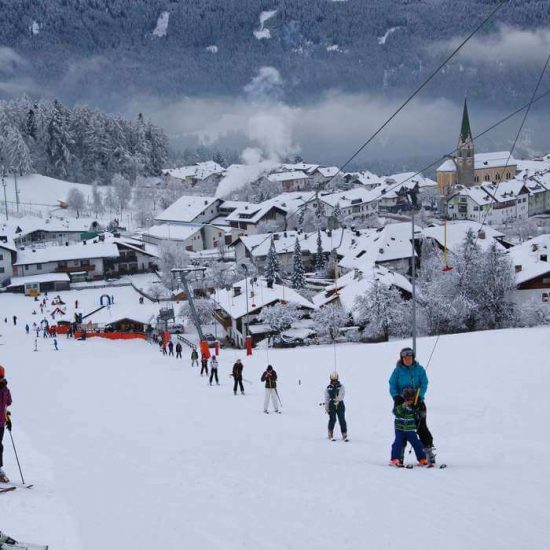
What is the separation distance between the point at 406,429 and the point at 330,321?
33.9 metres

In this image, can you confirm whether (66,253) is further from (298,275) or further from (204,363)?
(204,363)

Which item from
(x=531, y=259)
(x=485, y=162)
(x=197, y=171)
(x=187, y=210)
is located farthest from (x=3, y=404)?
(x=485, y=162)

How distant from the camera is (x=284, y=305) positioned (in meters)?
43.8

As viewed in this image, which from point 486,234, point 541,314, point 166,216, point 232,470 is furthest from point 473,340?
point 166,216

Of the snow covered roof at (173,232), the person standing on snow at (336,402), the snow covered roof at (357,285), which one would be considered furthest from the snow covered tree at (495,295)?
the snow covered roof at (173,232)

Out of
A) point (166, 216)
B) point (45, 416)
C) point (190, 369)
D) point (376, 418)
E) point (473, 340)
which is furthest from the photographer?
point (166, 216)

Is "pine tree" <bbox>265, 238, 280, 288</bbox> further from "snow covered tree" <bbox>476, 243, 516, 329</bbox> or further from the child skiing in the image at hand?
the child skiing

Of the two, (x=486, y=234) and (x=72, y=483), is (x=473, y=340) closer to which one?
(x=72, y=483)

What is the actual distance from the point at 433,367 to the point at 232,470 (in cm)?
1120

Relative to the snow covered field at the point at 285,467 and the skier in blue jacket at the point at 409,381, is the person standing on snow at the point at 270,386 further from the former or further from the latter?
the skier in blue jacket at the point at 409,381

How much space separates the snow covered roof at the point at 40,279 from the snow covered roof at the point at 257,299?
2160 centimetres

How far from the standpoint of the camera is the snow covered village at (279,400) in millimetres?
7066

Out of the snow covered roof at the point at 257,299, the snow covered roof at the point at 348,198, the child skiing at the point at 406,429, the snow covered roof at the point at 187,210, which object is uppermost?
the snow covered roof at the point at 348,198

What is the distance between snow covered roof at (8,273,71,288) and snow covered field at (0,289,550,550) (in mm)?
44825
